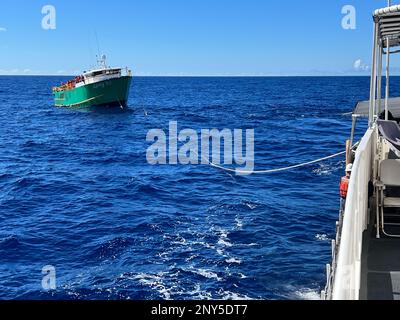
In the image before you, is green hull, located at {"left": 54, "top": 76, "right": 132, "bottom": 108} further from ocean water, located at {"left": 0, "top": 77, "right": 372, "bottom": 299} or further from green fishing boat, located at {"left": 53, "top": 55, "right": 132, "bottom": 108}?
ocean water, located at {"left": 0, "top": 77, "right": 372, "bottom": 299}

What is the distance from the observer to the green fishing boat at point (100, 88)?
67.7 metres

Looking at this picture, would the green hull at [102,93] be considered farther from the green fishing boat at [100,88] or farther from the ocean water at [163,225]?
the ocean water at [163,225]

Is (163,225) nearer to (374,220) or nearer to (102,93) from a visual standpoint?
(374,220)

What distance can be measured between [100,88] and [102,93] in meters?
0.87

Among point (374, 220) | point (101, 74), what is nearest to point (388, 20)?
point (374, 220)

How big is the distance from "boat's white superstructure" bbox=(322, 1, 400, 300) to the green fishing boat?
5954 centimetres

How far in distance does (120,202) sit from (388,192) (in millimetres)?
15429

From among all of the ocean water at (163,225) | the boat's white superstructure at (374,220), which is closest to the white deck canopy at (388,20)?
the boat's white superstructure at (374,220)

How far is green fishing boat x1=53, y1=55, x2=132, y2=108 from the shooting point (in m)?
67.7

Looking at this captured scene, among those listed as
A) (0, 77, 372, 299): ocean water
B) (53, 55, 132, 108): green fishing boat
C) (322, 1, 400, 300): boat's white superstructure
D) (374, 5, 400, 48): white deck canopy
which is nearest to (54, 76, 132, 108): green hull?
(53, 55, 132, 108): green fishing boat

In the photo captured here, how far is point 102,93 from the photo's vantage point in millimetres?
69375
